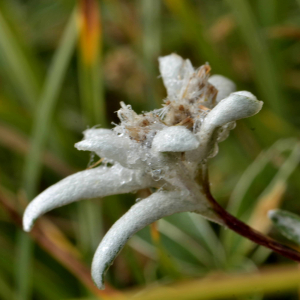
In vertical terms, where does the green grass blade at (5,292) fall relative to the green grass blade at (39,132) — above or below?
below

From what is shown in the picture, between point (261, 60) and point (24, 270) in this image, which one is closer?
point (24, 270)

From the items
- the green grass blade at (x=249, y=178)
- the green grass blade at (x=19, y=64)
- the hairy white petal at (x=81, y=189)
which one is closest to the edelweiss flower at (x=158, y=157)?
the hairy white petal at (x=81, y=189)

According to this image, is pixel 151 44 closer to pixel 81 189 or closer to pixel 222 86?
pixel 222 86

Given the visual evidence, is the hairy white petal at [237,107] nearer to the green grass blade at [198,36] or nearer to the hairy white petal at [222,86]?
the hairy white petal at [222,86]

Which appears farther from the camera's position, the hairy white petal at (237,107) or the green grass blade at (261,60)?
the green grass blade at (261,60)

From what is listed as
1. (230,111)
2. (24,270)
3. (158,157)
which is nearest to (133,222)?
(158,157)

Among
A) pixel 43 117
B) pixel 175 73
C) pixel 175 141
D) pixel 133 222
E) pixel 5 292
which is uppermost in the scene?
pixel 43 117

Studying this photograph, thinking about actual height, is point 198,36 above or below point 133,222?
above

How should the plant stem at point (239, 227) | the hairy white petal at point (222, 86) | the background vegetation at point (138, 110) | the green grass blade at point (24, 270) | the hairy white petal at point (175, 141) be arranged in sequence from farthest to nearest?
1. the green grass blade at point (24, 270)
2. the background vegetation at point (138, 110)
3. the hairy white petal at point (222, 86)
4. the plant stem at point (239, 227)
5. the hairy white petal at point (175, 141)
